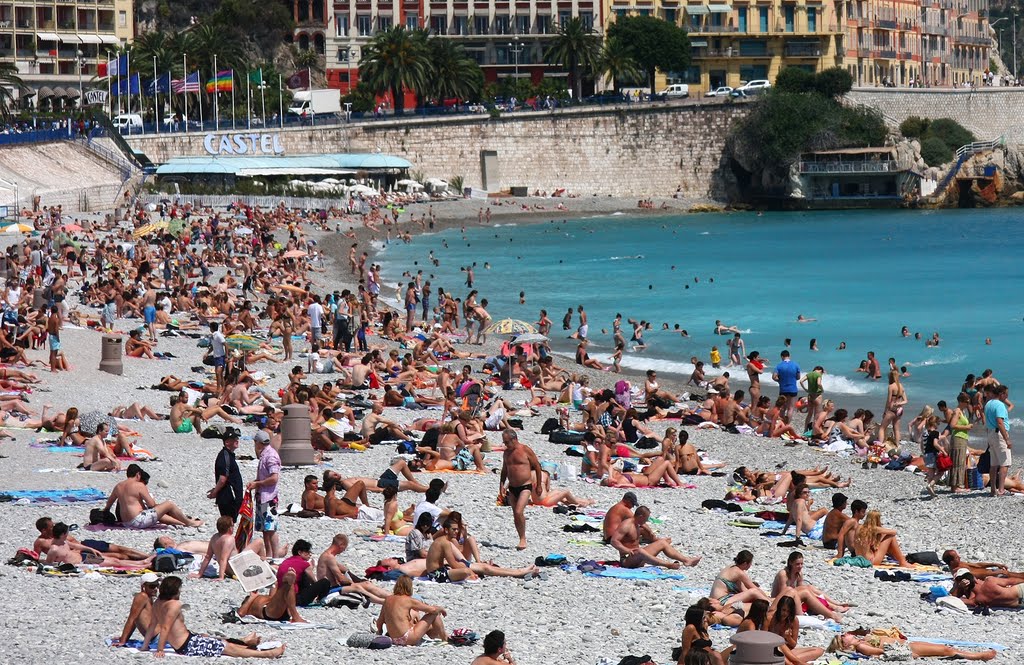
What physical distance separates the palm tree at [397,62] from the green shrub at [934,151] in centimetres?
2815

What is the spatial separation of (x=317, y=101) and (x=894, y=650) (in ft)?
243

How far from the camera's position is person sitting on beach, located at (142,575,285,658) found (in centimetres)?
1086

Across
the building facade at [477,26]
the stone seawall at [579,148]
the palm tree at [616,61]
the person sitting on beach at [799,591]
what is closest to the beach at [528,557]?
the person sitting on beach at [799,591]

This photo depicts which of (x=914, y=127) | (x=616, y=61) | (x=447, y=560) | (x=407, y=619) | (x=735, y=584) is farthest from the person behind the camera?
(x=914, y=127)

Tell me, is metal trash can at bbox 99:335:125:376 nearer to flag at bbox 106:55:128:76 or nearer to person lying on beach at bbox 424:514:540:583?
person lying on beach at bbox 424:514:540:583

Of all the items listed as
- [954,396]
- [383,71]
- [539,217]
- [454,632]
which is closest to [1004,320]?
[954,396]

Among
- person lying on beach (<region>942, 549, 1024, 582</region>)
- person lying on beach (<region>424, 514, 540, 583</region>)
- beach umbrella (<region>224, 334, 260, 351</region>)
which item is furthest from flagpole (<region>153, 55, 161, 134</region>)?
person lying on beach (<region>942, 549, 1024, 582</region>)

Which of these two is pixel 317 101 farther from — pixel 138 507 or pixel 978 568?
pixel 978 568

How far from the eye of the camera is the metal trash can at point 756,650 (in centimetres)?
1001

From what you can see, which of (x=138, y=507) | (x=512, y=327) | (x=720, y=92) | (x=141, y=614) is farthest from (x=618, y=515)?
(x=720, y=92)

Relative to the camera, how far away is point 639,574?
14031 mm

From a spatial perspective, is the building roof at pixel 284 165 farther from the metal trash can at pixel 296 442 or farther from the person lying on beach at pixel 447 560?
the person lying on beach at pixel 447 560

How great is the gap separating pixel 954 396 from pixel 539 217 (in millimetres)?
53903

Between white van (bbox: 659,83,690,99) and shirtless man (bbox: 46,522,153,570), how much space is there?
74515mm
